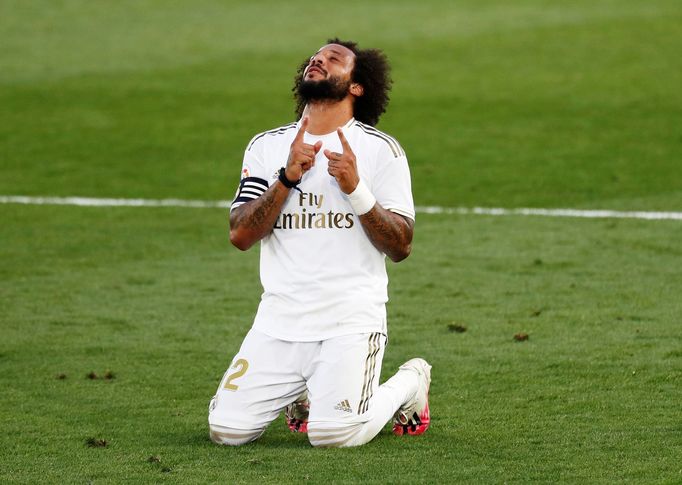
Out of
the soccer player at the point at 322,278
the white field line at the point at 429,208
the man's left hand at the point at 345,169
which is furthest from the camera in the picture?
the white field line at the point at 429,208

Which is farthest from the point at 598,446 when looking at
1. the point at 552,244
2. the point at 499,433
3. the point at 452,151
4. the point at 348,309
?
the point at 452,151

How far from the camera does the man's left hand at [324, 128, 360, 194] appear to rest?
6375 millimetres

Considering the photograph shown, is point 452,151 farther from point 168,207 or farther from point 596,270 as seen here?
point 596,270

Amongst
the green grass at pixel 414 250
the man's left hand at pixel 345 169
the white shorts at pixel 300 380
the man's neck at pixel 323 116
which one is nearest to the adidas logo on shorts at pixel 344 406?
the white shorts at pixel 300 380

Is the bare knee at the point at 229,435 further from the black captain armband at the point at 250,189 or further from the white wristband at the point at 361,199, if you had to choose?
the white wristband at the point at 361,199

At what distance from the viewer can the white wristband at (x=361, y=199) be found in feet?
21.1

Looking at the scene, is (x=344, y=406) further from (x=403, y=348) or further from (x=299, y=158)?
(x=403, y=348)

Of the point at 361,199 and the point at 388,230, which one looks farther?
the point at 388,230

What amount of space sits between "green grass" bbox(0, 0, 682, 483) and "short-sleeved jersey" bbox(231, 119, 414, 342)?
61 centimetres

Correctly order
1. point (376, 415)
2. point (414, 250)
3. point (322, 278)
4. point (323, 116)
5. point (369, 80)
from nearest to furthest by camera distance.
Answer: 1. point (376, 415)
2. point (322, 278)
3. point (323, 116)
4. point (369, 80)
5. point (414, 250)

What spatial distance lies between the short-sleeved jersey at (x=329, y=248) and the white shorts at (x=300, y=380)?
2.7 inches

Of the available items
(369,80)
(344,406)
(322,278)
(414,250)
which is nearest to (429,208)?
(414,250)

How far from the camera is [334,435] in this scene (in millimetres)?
6496

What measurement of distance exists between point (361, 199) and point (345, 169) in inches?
6.5
